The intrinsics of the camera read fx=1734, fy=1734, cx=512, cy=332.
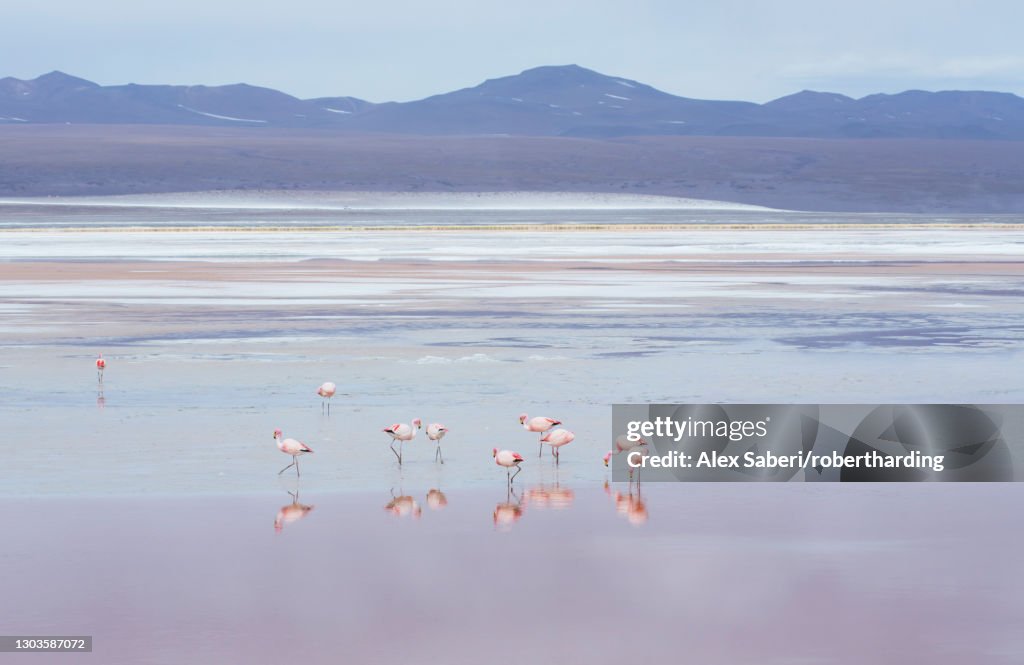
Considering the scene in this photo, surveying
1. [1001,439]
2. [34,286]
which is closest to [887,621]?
[1001,439]

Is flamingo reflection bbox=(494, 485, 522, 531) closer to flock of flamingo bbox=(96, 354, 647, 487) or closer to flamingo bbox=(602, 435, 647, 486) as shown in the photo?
flock of flamingo bbox=(96, 354, 647, 487)

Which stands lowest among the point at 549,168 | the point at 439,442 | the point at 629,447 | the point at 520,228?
the point at 520,228

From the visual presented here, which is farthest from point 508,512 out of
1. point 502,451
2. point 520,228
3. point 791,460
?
point 520,228

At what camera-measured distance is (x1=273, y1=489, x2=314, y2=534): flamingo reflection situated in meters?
9.37

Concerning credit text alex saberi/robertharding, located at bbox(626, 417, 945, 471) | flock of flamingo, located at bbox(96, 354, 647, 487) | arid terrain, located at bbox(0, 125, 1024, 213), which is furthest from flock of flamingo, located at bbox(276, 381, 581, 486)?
arid terrain, located at bbox(0, 125, 1024, 213)

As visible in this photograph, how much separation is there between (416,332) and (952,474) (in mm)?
11189

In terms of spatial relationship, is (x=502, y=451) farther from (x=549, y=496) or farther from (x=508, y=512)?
(x=508, y=512)

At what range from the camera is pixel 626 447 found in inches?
416

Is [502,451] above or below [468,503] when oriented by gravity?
A: above

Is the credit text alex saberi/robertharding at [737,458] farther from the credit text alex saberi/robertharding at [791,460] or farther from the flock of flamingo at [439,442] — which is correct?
the flock of flamingo at [439,442]

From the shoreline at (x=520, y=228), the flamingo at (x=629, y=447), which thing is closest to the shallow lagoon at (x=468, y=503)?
the flamingo at (x=629, y=447)

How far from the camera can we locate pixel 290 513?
9.67 metres

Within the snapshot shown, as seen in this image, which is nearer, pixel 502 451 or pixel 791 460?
pixel 502 451

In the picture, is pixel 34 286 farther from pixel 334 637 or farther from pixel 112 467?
pixel 334 637
